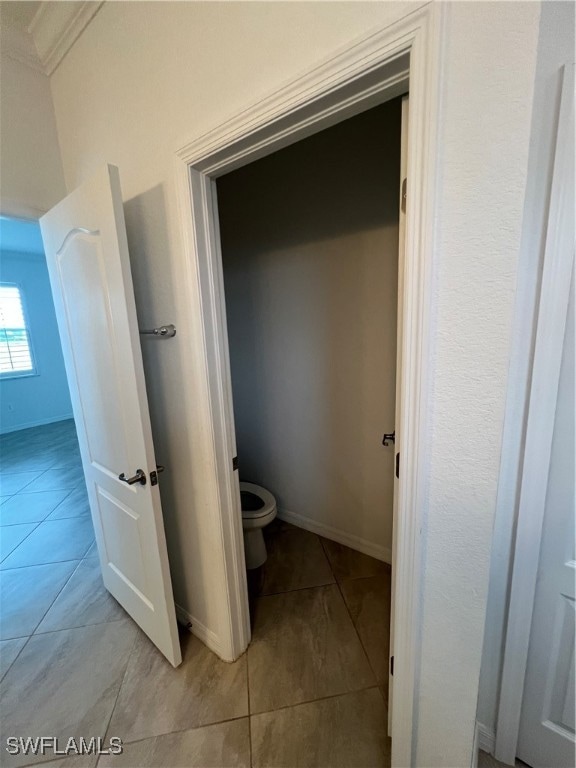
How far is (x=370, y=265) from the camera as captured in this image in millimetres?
1695

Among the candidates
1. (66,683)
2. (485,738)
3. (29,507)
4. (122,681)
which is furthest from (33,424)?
(485,738)

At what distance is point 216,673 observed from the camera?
135 centimetres

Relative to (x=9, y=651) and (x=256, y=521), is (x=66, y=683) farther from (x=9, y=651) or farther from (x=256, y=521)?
(x=256, y=521)

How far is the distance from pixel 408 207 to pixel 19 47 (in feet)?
6.20

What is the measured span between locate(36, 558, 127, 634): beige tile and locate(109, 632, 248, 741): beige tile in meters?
0.35

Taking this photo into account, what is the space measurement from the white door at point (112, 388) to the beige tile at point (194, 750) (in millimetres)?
265

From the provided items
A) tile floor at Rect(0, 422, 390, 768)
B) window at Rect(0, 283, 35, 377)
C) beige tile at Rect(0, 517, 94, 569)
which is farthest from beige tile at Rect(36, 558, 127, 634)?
window at Rect(0, 283, 35, 377)

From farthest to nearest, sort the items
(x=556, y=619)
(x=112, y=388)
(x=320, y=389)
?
(x=320, y=389)
(x=112, y=388)
(x=556, y=619)

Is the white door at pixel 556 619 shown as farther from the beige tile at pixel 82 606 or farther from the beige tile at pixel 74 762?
the beige tile at pixel 82 606

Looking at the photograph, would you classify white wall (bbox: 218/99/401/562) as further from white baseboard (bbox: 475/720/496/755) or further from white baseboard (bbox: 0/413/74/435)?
white baseboard (bbox: 0/413/74/435)

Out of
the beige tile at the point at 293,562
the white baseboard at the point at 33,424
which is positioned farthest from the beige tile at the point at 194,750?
the white baseboard at the point at 33,424

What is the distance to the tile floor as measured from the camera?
1103 mm

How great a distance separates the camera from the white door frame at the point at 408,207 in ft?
2.04

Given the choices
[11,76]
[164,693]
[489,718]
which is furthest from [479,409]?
[11,76]
